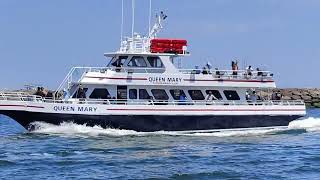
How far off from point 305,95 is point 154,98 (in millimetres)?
55149

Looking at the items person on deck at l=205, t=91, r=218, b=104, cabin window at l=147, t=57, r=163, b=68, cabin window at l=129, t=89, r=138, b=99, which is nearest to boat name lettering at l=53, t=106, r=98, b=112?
cabin window at l=129, t=89, r=138, b=99

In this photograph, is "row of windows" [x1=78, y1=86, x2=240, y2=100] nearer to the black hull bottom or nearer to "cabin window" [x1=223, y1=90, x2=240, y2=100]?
"cabin window" [x1=223, y1=90, x2=240, y2=100]

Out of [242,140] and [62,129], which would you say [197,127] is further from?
[62,129]

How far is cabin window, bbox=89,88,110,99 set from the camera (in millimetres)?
30828

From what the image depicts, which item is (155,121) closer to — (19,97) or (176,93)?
(176,93)

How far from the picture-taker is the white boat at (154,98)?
29.8 m

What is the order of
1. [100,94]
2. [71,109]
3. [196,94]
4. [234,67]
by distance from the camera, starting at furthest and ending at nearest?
[234,67] < [196,94] < [100,94] < [71,109]

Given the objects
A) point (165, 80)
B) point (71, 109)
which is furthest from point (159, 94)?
point (71, 109)

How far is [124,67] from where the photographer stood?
31.1 m

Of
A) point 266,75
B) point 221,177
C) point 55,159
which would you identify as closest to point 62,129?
point 55,159

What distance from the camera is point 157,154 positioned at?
22.7m

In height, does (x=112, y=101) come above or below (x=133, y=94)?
below

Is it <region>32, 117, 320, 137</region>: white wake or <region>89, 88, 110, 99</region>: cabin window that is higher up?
<region>89, 88, 110, 99</region>: cabin window

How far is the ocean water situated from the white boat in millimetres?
540
